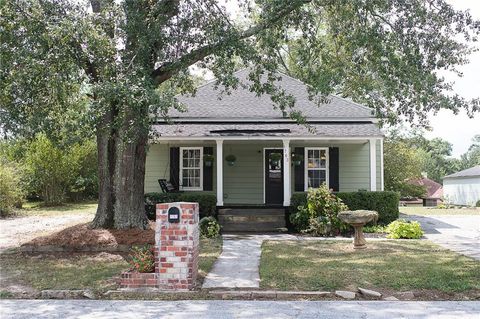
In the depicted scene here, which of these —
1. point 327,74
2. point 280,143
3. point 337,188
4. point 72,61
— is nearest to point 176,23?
point 72,61

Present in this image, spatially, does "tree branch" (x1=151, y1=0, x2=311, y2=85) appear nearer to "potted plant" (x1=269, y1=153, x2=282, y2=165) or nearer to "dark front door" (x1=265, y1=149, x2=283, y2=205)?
"potted plant" (x1=269, y1=153, x2=282, y2=165)

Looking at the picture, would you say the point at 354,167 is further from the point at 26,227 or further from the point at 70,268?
the point at 26,227

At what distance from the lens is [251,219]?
1434 centimetres

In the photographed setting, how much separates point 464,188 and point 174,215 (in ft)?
112

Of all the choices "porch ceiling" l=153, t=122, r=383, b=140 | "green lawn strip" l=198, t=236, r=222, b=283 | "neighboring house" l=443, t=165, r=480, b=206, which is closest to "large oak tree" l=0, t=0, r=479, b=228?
"green lawn strip" l=198, t=236, r=222, b=283

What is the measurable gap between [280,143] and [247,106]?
2.22 m

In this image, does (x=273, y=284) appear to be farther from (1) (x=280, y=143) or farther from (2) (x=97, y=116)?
(1) (x=280, y=143)

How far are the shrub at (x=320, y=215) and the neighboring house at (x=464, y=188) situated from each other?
24.2m

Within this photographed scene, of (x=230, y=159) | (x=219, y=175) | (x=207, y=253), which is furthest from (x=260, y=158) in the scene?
(x=207, y=253)

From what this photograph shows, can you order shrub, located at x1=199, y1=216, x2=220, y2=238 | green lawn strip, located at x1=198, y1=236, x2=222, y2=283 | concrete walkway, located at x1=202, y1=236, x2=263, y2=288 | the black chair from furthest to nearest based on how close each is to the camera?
the black chair, shrub, located at x1=199, y1=216, x2=220, y2=238, green lawn strip, located at x1=198, y1=236, x2=222, y2=283, concrete walkway, located at x1=202, y1=236, x2=263, y2=288

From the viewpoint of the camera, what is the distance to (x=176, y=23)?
11023mm

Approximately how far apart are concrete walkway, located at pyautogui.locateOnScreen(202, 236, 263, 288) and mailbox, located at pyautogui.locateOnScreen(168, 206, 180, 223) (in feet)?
3.58

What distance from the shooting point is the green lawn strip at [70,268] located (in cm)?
734

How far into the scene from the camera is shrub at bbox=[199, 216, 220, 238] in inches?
496
